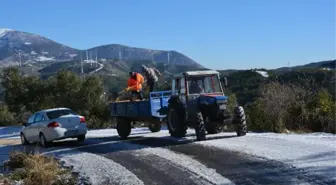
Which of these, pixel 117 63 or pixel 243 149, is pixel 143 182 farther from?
pixel 117 63

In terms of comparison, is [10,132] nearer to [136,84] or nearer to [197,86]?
[136,84]

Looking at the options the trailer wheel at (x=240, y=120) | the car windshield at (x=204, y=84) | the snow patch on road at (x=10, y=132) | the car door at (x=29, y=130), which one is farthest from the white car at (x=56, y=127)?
the snow patch on road at (x=10, y=132)

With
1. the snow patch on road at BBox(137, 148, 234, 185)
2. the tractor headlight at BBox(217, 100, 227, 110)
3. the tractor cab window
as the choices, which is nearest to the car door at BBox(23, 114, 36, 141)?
the tractor cab window

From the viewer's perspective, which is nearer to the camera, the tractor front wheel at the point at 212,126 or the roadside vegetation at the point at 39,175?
the roadside vegetation at the point at 39,175

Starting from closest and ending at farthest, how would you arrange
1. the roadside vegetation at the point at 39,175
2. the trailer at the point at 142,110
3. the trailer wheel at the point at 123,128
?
the roadside vegetation at the point at 39,175 → the trailer at the point at 142,110 → the trailer wheel at the point at 123,128

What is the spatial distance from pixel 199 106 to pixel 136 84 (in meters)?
3.62

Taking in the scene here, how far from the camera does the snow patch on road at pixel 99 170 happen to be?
9641 mm

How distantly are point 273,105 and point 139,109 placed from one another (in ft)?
16.4

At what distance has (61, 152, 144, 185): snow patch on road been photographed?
9.64m

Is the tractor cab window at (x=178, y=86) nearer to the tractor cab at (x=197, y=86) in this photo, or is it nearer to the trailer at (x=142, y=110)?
the tractor cab at (x=197, y=86)

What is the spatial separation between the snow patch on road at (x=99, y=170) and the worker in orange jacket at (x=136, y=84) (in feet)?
15.7

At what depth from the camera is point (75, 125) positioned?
1767cm

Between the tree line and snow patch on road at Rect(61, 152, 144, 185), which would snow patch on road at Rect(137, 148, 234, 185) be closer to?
snow patch on road at Rect(61, 152, 144, 185)

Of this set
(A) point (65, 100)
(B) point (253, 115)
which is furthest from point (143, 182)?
(A) point (65, 100)
